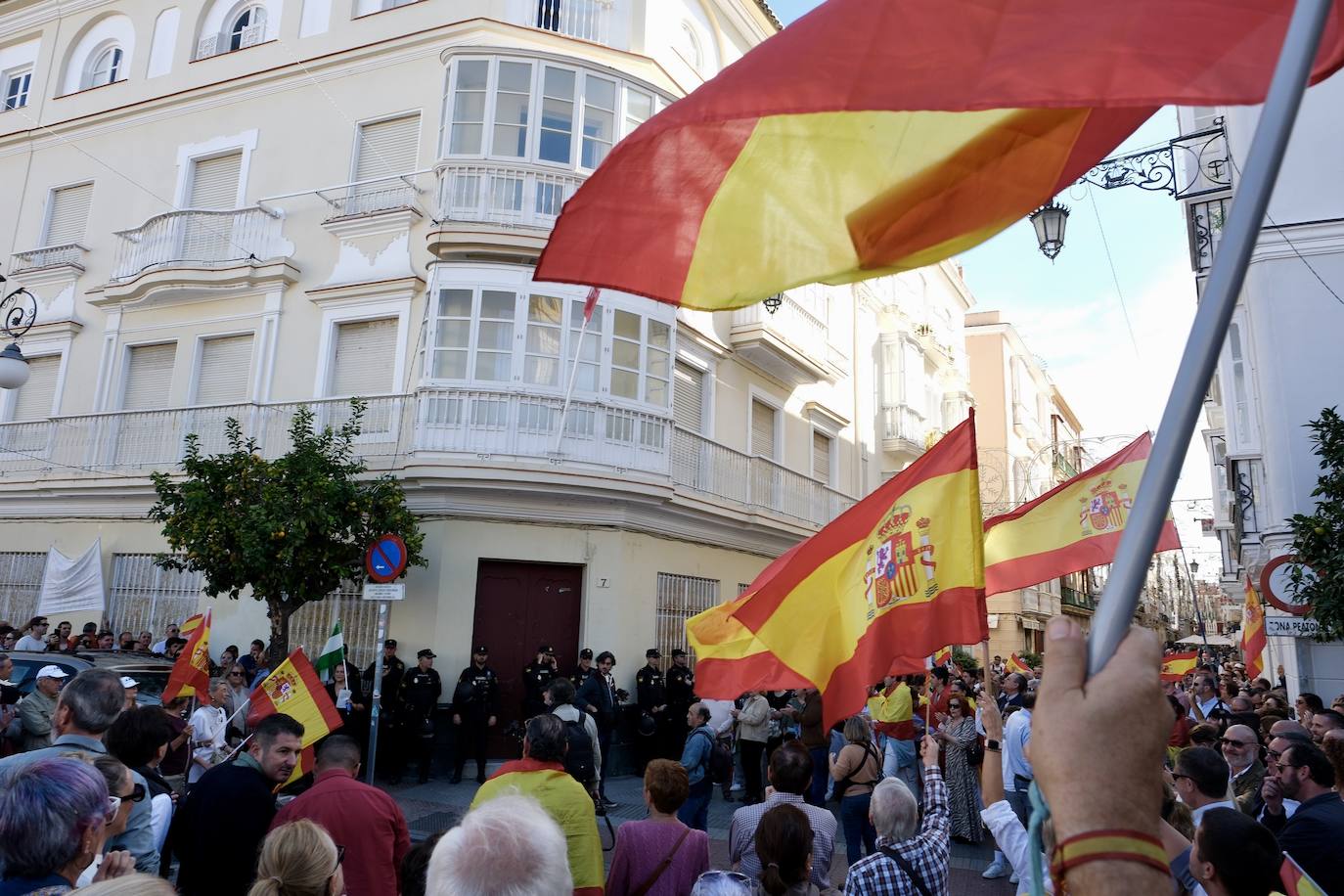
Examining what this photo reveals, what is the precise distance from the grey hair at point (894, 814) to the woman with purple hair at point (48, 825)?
327 centimetres

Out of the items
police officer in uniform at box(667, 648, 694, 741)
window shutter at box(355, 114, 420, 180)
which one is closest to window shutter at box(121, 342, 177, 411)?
window shutter at box(355, 114, 420, 180)

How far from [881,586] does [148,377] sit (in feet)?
57.6

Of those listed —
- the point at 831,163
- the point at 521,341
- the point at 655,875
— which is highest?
the point at 521,341

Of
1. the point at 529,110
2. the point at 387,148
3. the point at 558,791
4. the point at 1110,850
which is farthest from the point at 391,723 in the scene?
the point at 1110,850

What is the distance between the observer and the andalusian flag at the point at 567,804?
13.8 ft

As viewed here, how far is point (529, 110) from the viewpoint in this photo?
51.7ft

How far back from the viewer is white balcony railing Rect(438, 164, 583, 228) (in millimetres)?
15414

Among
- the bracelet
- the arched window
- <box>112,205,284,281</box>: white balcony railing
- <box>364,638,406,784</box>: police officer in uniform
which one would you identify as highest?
the arched window

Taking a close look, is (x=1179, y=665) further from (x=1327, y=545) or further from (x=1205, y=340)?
(x=1205, y=340)

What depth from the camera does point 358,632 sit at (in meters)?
15.1

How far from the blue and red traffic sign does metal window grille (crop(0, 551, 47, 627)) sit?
11433 millimetres

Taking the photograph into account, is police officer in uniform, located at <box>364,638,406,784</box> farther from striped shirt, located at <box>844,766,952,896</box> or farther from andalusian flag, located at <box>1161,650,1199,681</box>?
andalusian flag, located at <box>1161,650,1199,681</box>

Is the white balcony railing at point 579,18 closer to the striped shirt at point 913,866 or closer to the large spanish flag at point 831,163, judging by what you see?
the large spanish flag at point 831,163

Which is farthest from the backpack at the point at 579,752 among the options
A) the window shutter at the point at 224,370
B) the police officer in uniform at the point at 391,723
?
the window shutter at the point at 224,370
